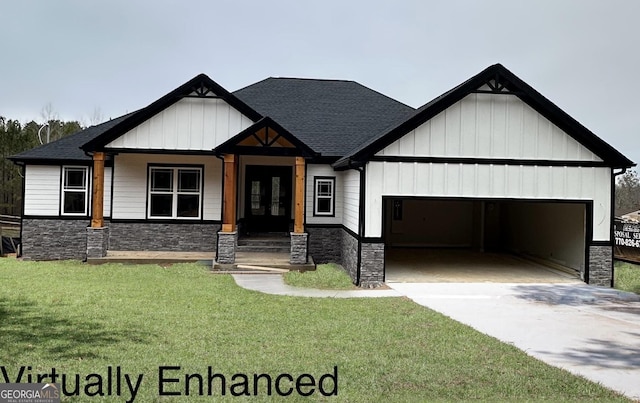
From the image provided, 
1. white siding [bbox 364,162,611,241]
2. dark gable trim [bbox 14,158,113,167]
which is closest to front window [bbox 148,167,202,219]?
dark gable trim [bbox 14,158,113,167]

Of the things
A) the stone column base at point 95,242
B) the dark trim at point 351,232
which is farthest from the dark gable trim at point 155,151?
the dark trim at point 351,232

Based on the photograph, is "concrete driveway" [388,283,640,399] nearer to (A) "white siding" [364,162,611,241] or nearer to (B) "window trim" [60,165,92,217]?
(A) "white siding" [364,162,611,241]

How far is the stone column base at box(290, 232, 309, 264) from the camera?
44.2 ft

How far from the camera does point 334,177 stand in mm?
15656

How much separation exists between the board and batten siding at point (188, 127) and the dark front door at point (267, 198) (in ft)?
8.56

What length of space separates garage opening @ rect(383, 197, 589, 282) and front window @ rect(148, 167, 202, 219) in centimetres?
641

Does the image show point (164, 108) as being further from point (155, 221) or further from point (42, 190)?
point (42, 190)

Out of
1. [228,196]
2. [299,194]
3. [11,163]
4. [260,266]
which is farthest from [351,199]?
[11,163]

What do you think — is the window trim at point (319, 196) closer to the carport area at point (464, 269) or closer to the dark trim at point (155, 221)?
the carport area at point (464, 269)

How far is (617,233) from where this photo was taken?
53.5 feet

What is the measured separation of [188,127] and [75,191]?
4.71 meters

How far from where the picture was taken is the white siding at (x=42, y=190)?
15688 millimetres

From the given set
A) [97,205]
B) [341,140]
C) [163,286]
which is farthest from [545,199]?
[97,205]

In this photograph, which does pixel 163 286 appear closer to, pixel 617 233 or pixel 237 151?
pixel 237 151
